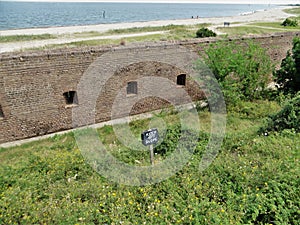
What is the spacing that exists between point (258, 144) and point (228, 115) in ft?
10.6

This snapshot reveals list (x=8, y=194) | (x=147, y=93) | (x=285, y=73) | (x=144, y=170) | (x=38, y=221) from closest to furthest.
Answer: (x=38, y=221) < (x=8, y=194) < (x=144, y=170) < (x=147, y=93) < (x=285, y=73)

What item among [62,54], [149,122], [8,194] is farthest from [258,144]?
[62,54]

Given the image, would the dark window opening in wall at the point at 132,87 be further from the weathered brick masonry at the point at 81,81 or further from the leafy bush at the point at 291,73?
the leafy bush at the point at 291,73

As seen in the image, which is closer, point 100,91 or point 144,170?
point 144,170

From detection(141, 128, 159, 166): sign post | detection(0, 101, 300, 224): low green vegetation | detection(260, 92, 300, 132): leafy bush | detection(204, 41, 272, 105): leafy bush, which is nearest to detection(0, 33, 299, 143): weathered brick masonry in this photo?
detection(204, 41, 272, 105): leafy bush

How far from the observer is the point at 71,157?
6711mm

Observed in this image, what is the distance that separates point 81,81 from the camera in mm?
9312

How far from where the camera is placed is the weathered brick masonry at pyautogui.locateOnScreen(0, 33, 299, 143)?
836 centimetres

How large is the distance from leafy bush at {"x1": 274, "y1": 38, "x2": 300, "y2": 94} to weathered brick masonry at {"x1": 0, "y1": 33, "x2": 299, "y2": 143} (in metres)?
3.49

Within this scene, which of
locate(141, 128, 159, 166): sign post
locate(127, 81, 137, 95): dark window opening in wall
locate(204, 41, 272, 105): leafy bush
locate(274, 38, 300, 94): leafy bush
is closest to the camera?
locate(141, 128, 159, 166): sign post

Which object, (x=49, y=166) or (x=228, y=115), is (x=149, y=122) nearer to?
(x=228, y=115)

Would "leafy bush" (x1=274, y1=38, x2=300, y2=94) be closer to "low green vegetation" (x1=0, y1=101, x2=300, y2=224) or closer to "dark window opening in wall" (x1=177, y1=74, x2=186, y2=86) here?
"dark window opening in wall" (x1=177, y1=74, x2=186, y2=86)

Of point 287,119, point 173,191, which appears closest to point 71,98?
point 173,191

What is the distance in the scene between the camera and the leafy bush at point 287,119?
7.52m
